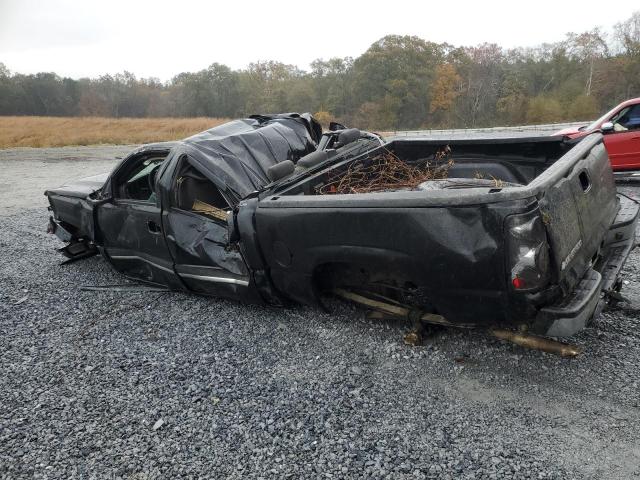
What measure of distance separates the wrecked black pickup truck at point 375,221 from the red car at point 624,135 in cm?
467

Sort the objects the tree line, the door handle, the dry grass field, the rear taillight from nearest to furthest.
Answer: the rear taillight < the door handle < the dry grass field < the tree line

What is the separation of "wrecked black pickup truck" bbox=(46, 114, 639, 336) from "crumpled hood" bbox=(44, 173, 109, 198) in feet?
Answer: 0.11

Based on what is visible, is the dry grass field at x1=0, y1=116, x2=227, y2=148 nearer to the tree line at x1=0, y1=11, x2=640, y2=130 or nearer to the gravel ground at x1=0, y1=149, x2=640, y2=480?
the tree line at x1=0, y1=11, x2=640, y2=130

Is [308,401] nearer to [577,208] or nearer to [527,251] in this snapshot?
[527,251]

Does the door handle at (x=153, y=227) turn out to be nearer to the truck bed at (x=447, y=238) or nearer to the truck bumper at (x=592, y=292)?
the truck bed at (x=447, y=238)

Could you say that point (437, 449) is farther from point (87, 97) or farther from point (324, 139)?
point (87, 97)

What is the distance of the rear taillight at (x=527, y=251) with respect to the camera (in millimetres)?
2361

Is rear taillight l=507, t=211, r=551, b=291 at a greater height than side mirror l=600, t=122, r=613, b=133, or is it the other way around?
side mirror l=600, t=122, r=613, b=133

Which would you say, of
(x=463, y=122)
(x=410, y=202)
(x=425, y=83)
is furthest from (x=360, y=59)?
(x=410, y=202)

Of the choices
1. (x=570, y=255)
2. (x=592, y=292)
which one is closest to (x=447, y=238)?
(x=570, y=255)

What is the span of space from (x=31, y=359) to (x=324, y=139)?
339 cm

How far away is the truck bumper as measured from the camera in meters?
2.46

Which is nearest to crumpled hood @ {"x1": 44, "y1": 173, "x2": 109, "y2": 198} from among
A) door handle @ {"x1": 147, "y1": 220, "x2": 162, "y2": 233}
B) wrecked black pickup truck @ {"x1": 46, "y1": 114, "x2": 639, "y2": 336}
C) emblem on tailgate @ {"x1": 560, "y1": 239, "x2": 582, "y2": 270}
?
wrecked black pickup truck @ {"x1": 46, "y1": 114, "x2": 639, "y2": 336}

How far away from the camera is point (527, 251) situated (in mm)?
2395
